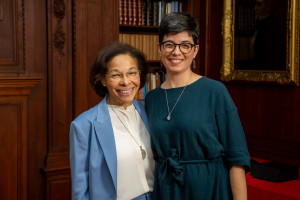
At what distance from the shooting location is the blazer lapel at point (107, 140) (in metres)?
1.68

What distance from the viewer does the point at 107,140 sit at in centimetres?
171

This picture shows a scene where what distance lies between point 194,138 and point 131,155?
30 cm

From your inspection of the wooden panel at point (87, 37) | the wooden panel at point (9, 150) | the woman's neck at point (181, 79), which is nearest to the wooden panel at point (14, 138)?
the wooden panel at point (9, 150)

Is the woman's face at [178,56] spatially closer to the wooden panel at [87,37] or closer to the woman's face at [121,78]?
the woman's face at [121,78]

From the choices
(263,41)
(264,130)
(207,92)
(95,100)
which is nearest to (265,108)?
(264,130)

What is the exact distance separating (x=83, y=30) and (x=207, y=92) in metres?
2.37

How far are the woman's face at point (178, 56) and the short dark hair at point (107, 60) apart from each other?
0.16 meters

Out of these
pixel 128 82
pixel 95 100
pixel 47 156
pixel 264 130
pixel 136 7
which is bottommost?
pixel 47 156

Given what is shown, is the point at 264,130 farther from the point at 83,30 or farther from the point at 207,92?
the point at 207,92

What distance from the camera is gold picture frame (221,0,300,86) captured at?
3455 millimetres

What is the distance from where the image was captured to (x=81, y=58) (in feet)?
12.5

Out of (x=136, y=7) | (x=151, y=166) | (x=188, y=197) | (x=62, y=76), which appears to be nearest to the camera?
(x=188, y=197)

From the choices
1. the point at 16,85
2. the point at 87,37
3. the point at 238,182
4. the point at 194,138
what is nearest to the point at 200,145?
the point at 194,138

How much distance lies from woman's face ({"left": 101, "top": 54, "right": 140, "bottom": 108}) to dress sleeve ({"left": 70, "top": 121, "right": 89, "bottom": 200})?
26 centimetres
